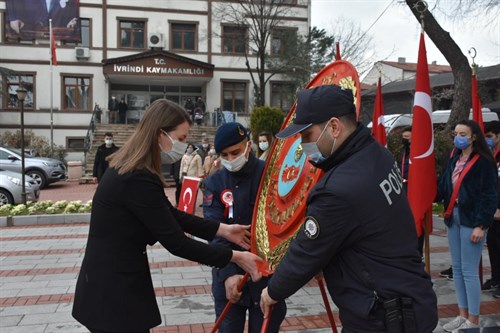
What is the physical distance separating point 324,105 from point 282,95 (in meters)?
31.9

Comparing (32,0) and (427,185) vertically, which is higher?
(32,0)

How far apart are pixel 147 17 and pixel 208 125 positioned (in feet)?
29.3

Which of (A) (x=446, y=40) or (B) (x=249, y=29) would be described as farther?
(B) (x=249, y=29)

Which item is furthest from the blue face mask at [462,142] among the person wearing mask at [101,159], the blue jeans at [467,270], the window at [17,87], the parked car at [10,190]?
the window at [17,87]

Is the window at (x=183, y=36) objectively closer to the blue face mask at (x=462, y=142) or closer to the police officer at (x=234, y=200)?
the blue face mask at (x=462, y=142)

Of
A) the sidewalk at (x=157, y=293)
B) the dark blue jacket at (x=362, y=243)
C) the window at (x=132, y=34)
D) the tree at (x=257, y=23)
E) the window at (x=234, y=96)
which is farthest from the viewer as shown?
the window at (x=234, y=96)

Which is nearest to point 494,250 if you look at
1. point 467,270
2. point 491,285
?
point 491,285

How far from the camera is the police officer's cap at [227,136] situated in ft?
10.1

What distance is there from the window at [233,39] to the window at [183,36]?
220 cm

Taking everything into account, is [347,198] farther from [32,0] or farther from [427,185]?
[32,0]

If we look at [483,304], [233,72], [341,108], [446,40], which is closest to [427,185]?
[483,304]

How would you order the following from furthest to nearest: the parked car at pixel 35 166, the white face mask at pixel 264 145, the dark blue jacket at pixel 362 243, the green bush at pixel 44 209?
1. the parked car at pixel 35 166
2. the green bush at pixel 44 209
3. the white face mask at pixel 264 145
4. the dark blue jacket at pixel 362 243

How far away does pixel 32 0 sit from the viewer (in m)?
30.1

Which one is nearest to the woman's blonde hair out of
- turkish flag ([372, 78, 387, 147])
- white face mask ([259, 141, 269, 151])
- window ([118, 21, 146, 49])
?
white face mask ([259, 141, 269, 151])
